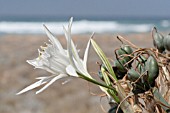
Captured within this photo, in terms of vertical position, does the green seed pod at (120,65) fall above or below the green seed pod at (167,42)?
below

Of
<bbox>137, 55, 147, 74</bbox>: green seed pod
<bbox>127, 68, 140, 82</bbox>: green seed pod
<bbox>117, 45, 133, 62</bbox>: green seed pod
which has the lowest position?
<bbox>127, 68, 140, 82</bbox>: green seed pod

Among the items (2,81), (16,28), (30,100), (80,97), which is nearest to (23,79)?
(2,81)

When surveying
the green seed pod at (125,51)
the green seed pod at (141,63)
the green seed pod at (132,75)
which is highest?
the green seed pod at (125,51)

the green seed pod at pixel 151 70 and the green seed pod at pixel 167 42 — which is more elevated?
the green seed pod at pixel 167 42

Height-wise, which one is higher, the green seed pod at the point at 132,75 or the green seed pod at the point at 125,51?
the green seed pod at the point at 125,51

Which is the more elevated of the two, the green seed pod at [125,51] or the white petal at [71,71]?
the green seed pod at [125,51]

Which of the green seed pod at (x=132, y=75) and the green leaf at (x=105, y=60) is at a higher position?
the green leaf at (x=105, y=60)

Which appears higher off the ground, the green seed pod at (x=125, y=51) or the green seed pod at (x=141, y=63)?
the green seed pod at (x=125, y=51)

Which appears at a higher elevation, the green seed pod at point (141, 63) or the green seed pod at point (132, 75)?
the green seed pod at point (141, 63)

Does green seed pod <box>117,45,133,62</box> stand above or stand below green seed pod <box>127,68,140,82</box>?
above

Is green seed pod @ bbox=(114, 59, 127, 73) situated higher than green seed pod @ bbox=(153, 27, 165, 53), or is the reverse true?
green seed pod @ bbox=(153, 27, 165, 53)

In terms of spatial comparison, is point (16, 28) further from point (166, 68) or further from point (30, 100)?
point (166, 68)
